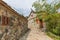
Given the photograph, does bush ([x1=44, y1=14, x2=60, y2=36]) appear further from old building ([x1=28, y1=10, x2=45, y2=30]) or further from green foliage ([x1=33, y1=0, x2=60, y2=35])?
old building ([x1=28, y1=10, x2=45, y2=30])

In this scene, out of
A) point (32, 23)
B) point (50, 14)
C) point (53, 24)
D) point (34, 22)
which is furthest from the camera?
point (32, 23)

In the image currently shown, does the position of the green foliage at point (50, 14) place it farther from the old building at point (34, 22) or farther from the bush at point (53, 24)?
the old building at point (34, 22)

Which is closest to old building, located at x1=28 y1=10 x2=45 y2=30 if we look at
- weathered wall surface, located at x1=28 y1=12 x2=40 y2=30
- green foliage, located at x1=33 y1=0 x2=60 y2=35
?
weathered wall surface, located at x1=28 y1=12 x2=40 y2=30

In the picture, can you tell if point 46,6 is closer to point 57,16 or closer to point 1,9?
point 57,16

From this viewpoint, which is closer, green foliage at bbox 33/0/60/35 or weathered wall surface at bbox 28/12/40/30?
green foliage at bbox 33/0/60/35

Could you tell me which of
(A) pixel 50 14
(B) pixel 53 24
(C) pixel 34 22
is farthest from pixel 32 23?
(A) pixel 50 14

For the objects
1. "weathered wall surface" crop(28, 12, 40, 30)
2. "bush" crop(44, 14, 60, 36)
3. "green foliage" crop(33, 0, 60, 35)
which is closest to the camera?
"green foliage" crop(33, 0, 60, 35)

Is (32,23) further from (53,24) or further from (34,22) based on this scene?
(53,24)

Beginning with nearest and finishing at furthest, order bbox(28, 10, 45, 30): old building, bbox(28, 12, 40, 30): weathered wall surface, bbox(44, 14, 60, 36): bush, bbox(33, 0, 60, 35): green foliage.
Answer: bbox(33, 0, 60, 35): green foliage
bbox(44, 14, 60, 36): bush
bbox(28, 10, 45, 30): old building
bbox(28, 12, 40, 30): weathered wall surface

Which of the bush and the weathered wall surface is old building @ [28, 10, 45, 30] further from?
the bush

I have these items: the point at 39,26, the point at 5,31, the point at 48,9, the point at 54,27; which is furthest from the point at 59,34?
the point at 5,31

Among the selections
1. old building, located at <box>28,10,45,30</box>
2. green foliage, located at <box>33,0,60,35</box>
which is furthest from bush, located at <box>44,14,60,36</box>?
old building, located at <box>28,10,45,30</box>

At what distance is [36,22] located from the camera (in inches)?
1219

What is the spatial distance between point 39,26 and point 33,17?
193 cm
